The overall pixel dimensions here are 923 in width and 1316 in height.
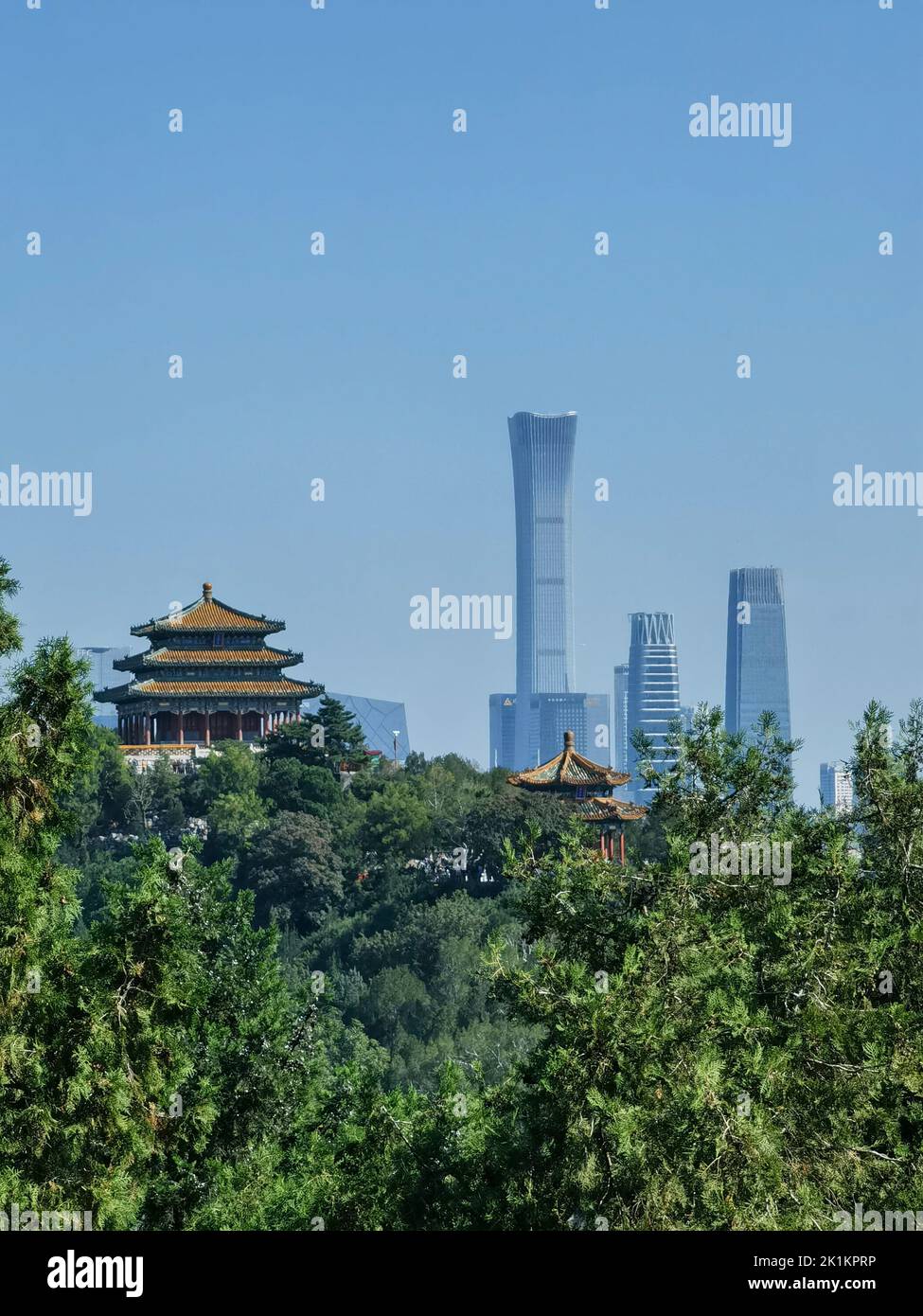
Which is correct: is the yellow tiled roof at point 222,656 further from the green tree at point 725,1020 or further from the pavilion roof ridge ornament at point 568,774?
the green tree at point 725,1020

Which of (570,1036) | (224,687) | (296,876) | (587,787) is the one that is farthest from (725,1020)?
(224,687)

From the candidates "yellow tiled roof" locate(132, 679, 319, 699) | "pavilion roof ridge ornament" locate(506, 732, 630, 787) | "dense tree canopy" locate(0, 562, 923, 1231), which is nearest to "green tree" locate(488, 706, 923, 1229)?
"dense tree canopy" locate(0, 562, 923, 1231)

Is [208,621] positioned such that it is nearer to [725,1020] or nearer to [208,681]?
[208,681]

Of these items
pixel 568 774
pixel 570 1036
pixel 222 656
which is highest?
pixel 222 656

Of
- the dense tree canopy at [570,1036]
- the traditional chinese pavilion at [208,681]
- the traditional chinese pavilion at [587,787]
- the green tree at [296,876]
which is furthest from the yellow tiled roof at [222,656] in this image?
the dense tree canopy at [570,1036]
